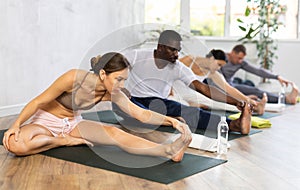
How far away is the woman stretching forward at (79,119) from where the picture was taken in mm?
2562

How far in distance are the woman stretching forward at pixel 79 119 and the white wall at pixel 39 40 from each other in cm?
157

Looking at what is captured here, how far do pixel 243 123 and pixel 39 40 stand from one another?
2297 millimetres

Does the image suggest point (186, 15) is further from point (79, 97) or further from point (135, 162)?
point (135, 162)

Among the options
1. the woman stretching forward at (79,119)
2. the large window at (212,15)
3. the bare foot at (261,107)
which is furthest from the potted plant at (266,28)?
the woman stretching forward at (79,119)

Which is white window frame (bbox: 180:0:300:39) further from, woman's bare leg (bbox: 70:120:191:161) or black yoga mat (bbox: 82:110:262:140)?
woman's bare leg (bbox: 70:120:191:161)

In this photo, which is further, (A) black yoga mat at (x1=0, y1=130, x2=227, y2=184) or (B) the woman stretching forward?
(B) the woman stretching forward

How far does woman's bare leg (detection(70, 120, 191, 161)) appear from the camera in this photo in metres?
2.53

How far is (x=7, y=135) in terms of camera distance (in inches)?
101

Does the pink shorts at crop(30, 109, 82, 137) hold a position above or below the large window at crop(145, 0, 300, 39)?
below

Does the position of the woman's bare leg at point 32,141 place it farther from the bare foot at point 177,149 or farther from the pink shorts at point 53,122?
the bare foot at point 177,149

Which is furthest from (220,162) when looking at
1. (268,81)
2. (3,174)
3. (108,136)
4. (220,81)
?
(268,81)

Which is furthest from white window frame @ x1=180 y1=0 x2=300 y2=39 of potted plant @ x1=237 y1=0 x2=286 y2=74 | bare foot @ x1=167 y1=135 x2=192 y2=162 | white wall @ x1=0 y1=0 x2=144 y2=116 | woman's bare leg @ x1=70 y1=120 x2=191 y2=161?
bare foot @ x1=167 y1=135 x2=192 y2=162

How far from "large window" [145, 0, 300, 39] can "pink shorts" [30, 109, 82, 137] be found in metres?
4.15

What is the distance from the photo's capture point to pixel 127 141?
268 centimetres
